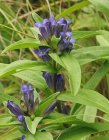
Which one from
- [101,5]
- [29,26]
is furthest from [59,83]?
[29,26]

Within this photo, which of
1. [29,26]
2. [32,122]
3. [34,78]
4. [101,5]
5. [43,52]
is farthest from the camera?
[29,26]

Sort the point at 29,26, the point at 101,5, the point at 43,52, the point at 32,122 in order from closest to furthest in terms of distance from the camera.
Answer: the point at 32,122, the point at 43,52, the point at 101,5, the point at 29,26

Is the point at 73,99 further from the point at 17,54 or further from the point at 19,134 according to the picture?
the point at 17,54

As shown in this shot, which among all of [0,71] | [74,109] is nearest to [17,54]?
[74,109]

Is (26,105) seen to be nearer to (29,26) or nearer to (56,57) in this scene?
(56,57)

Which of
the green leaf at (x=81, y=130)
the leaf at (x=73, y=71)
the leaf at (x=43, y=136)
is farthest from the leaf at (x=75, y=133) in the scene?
the leaf at (x=73, y=71)

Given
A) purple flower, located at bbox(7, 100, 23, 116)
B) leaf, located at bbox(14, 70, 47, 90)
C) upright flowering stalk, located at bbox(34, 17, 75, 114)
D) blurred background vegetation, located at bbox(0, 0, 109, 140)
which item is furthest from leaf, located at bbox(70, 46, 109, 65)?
blurred background vegetation, located at bbox(0, 0, 109, 140)

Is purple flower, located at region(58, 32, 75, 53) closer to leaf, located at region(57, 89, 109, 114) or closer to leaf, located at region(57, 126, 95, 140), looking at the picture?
leaf, located at region(57, 89, 109, 114)
